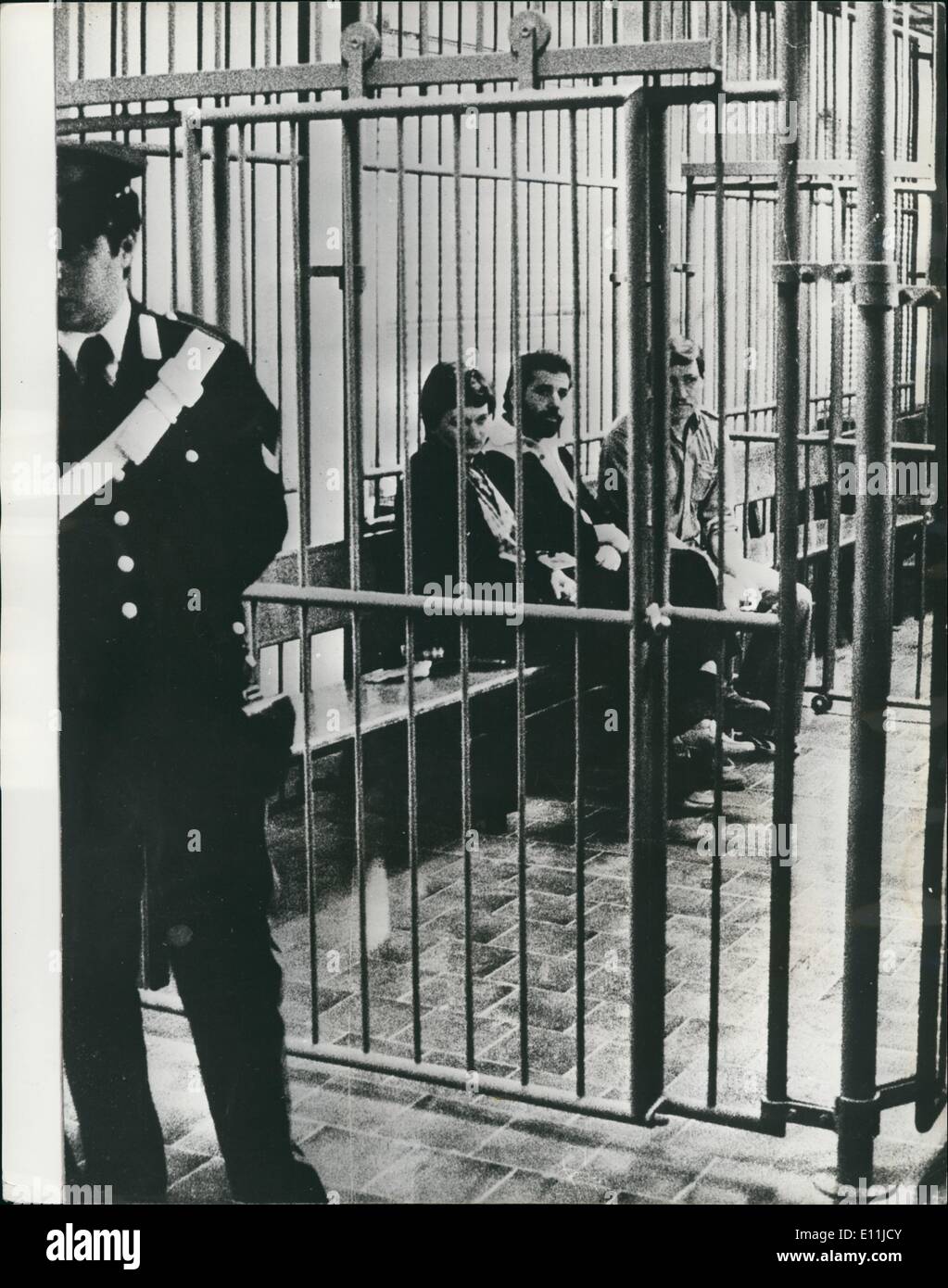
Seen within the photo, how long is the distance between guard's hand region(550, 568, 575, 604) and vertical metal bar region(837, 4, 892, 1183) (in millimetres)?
2651

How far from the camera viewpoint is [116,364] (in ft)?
11.4

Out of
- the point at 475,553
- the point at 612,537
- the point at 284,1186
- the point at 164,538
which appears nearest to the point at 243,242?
the point at 164,538

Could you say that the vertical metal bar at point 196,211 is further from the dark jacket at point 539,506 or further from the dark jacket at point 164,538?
the dark jacket at point 539,506

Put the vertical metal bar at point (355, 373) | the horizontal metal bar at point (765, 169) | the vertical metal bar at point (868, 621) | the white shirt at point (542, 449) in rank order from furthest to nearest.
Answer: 1. the horizontal metal bar at point (765, 169)
2. the white shirt at point (542, 449)
3. the vertical metal bar at point (355, 373)
4. the vertical metal bar at point (868, 621)

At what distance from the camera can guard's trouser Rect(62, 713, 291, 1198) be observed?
11.4 ft

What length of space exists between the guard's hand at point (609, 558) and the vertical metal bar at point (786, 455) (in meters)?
2.81

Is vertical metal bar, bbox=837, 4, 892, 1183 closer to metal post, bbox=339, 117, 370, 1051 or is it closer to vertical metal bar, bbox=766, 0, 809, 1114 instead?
vertical metal bar, bbox=766, 0, 809, 1114

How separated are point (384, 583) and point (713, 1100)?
9.07 ft

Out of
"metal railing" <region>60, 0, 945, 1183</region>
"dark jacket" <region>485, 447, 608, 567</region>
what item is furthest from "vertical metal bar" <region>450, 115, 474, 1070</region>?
"dark jacket" <region>485, 447, 608, 567</region>

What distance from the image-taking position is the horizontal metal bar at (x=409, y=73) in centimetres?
312

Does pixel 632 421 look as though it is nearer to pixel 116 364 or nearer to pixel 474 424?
pixel 116 364

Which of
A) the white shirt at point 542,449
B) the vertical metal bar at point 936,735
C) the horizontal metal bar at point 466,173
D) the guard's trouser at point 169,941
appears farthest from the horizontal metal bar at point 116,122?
the white shirt at point 542,449
